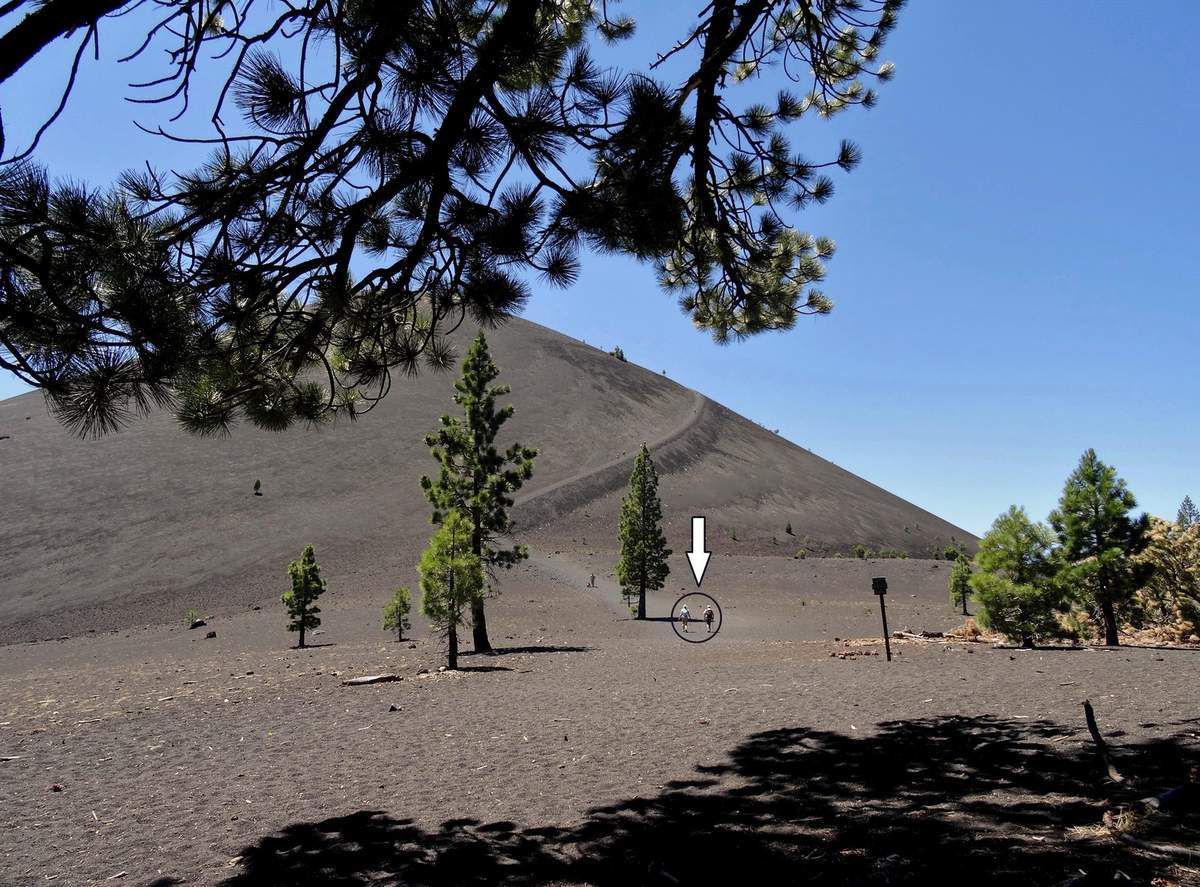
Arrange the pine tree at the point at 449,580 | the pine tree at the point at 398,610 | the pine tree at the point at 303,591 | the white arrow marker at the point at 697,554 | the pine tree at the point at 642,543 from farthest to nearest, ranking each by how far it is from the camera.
Result: the pine tree at the point at 642,543 < the pine tree at the point at 303,591 < the pine tree at the point at 398,610 < the pine tree at the point at 449,580 < the white arrow marker at the point at 697,554

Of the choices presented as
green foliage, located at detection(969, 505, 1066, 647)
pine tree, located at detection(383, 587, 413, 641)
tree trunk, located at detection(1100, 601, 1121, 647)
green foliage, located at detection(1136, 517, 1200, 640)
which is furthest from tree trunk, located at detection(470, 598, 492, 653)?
green foliage, located at detection(1136, 517, 1200, 640)

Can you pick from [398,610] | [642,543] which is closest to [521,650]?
[398,610]

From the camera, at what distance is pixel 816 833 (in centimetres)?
467

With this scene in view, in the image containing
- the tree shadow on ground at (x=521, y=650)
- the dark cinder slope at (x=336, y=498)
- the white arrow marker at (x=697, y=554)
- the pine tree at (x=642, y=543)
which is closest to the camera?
the white arrow marker at (x=697, y=554)

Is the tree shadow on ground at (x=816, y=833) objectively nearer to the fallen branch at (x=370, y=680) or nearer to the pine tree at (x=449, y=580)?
the fallen branch at (x=370, y=680)

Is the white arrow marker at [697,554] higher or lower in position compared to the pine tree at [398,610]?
higher

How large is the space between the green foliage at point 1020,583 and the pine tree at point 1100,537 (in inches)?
16.8

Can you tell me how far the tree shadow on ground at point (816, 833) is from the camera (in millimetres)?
3906

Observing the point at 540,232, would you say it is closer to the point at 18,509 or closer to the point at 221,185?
the point at 221,185

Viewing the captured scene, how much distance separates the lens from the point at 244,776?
25.8 ft

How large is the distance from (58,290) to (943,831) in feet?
20.4

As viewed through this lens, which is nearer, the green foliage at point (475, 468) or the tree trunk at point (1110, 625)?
the tree trunk at point (1110, 625)

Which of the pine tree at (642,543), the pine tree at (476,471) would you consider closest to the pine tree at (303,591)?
the pine tree at (476,471)

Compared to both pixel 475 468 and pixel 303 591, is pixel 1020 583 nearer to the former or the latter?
pixel 475 468
